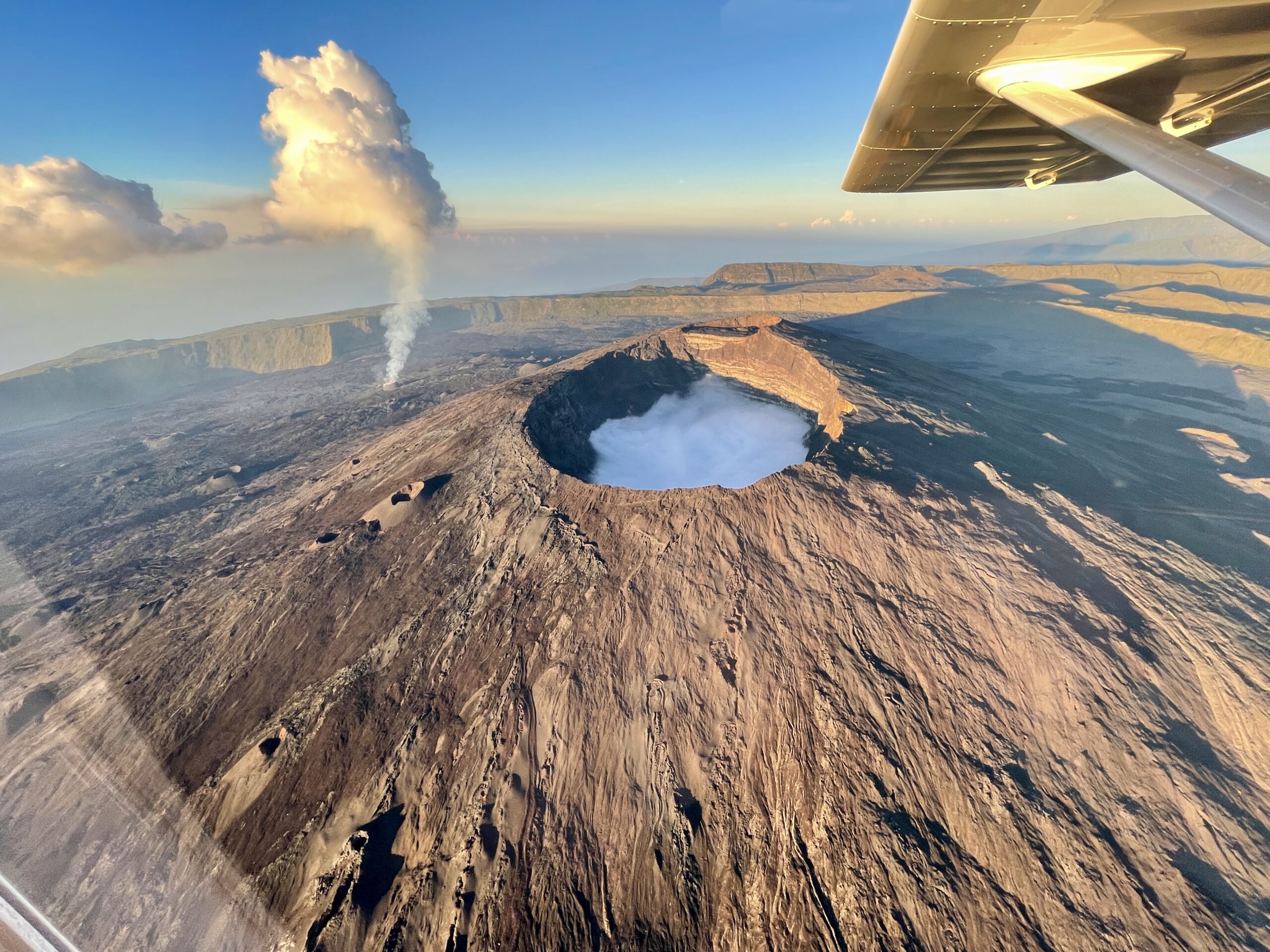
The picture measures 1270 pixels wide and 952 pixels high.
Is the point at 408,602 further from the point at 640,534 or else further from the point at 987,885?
the point at 987,885

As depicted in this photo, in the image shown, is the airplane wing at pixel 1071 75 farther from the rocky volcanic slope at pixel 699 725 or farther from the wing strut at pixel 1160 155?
the rocky volcanic slope at pixel 699 725

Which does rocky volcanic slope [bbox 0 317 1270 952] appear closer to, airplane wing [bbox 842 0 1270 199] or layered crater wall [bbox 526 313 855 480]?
layered crater wall [bbox 526 313 855 480]

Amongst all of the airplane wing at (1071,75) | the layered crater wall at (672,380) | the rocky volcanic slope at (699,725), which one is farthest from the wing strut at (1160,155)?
the layered crater wall at (672,380)

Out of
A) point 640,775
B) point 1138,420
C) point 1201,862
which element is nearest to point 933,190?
point 640,775

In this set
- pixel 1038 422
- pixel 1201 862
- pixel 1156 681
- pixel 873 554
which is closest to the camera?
pixel 1201 862

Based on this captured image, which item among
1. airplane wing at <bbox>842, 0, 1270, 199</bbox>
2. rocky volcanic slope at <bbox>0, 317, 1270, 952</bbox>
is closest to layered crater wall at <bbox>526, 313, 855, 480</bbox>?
rocky volcanic slope at <bbox>0, 317, 1270, 952</bbox>

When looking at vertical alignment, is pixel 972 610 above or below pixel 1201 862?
above

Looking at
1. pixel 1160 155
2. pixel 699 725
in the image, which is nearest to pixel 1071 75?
pixel 1160 155
